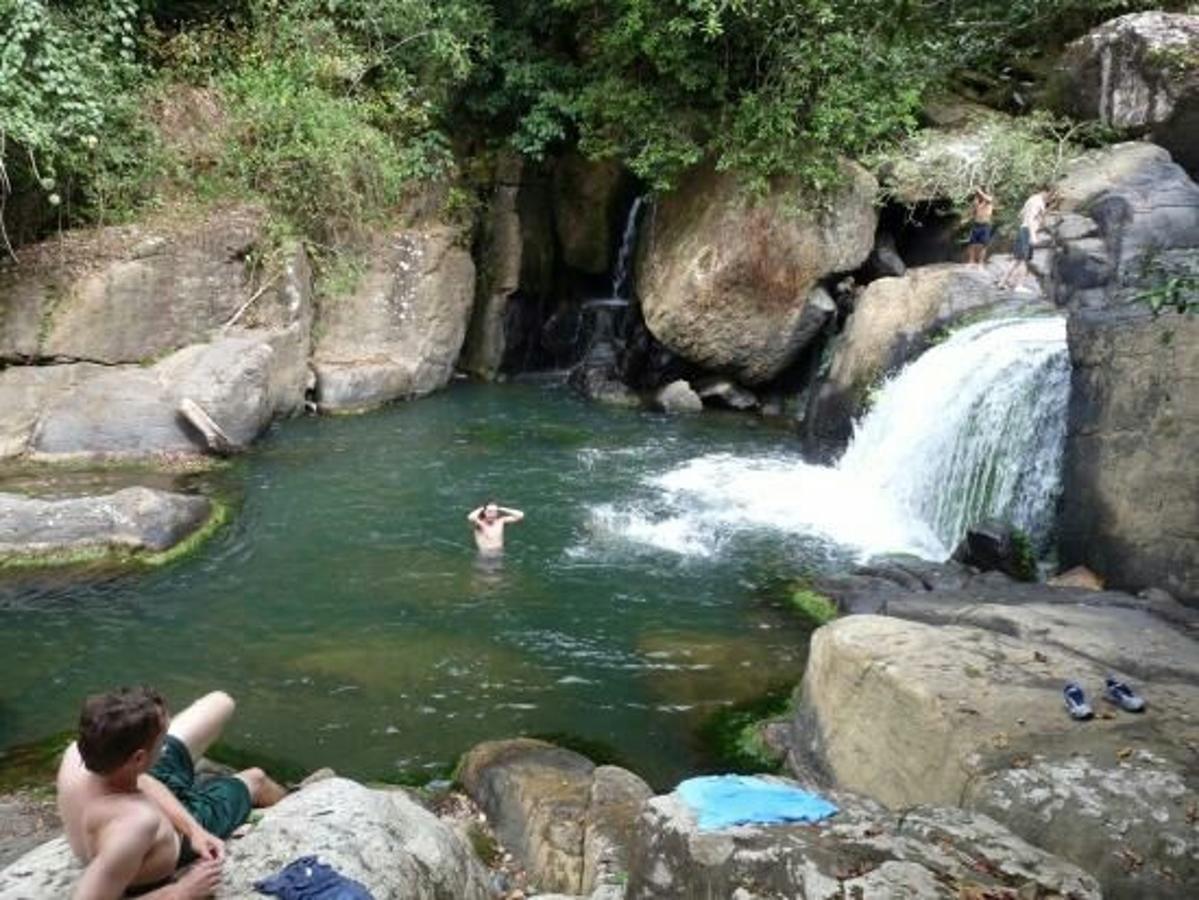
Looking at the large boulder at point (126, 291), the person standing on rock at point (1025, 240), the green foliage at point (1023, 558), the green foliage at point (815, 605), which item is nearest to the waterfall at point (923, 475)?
the green foliage at point (1023, 558)

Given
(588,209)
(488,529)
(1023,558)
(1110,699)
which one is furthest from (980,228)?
(1110,699)

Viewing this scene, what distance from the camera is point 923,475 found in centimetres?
1196

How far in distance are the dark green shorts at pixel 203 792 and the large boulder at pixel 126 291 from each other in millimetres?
10676

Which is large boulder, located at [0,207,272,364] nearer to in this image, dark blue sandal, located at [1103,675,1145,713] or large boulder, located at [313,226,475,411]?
large boulder, located at [313,226,475,411]

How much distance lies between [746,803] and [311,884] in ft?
5.02

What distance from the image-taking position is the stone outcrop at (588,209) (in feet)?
62.2

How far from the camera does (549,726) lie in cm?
727

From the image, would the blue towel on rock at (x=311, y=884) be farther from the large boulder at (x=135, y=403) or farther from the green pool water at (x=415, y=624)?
the large boulder at (x=135, y=403)

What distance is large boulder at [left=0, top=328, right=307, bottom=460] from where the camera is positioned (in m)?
12.4

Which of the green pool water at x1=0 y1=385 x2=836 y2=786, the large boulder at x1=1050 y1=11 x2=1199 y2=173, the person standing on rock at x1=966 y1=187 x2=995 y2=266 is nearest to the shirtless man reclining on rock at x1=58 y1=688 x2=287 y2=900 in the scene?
the green pool water at x1=0 y1=385 x2=836 y2=786

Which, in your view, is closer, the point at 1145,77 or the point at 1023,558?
the point at 1023,558

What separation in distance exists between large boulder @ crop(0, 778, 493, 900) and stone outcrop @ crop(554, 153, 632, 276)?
15.7 meters

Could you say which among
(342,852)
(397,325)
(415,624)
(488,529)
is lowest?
(415,624)

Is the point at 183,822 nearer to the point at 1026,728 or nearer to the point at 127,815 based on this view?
the point at 127,815
